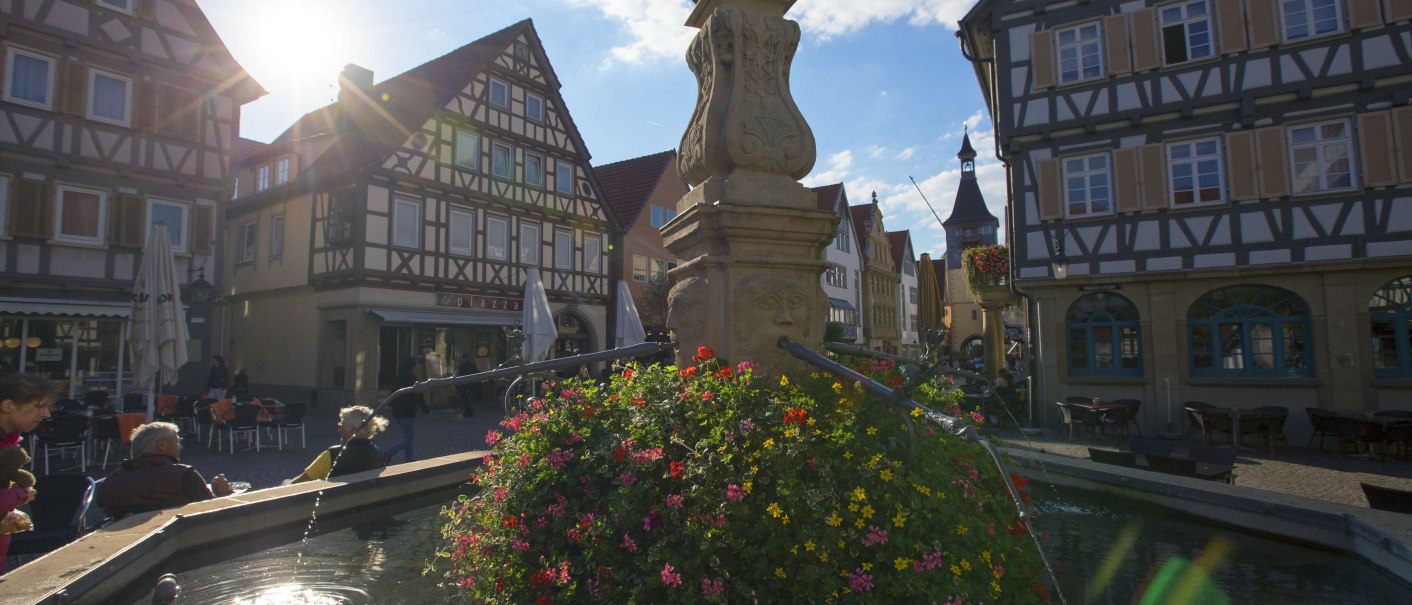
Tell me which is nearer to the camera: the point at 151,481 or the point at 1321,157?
the point at 151,481

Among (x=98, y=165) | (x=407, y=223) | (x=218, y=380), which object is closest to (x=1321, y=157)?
(x=407, y=223)

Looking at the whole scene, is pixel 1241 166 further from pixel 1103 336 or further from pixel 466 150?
pixel 466 150

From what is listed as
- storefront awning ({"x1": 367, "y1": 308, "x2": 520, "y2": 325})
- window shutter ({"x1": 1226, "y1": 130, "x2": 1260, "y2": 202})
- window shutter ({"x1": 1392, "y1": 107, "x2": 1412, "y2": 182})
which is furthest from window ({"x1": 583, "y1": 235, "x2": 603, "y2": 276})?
window shutter ({"x1": 1392, "y1": 107, "x2": 1412, "y2": 182})

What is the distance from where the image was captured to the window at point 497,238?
23.1m

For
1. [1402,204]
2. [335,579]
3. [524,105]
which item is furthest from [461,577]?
[524,105]

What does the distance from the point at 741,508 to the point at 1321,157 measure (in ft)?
52.4

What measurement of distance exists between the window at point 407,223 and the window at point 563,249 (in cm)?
533

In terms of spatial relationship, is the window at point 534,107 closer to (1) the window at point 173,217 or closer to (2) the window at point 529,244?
(2) the window at point 529,244

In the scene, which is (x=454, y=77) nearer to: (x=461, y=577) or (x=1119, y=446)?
(x=1119, y=446)

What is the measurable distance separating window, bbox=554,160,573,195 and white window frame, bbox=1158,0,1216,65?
1809cm

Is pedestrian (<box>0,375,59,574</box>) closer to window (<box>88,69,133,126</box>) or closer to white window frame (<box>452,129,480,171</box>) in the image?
window (<box>88,69,133,126</box>)

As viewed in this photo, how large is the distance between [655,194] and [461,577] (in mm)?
29038

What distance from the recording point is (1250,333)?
1377cm

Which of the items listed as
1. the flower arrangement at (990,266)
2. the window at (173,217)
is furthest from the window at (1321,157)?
the window at (173,217)
